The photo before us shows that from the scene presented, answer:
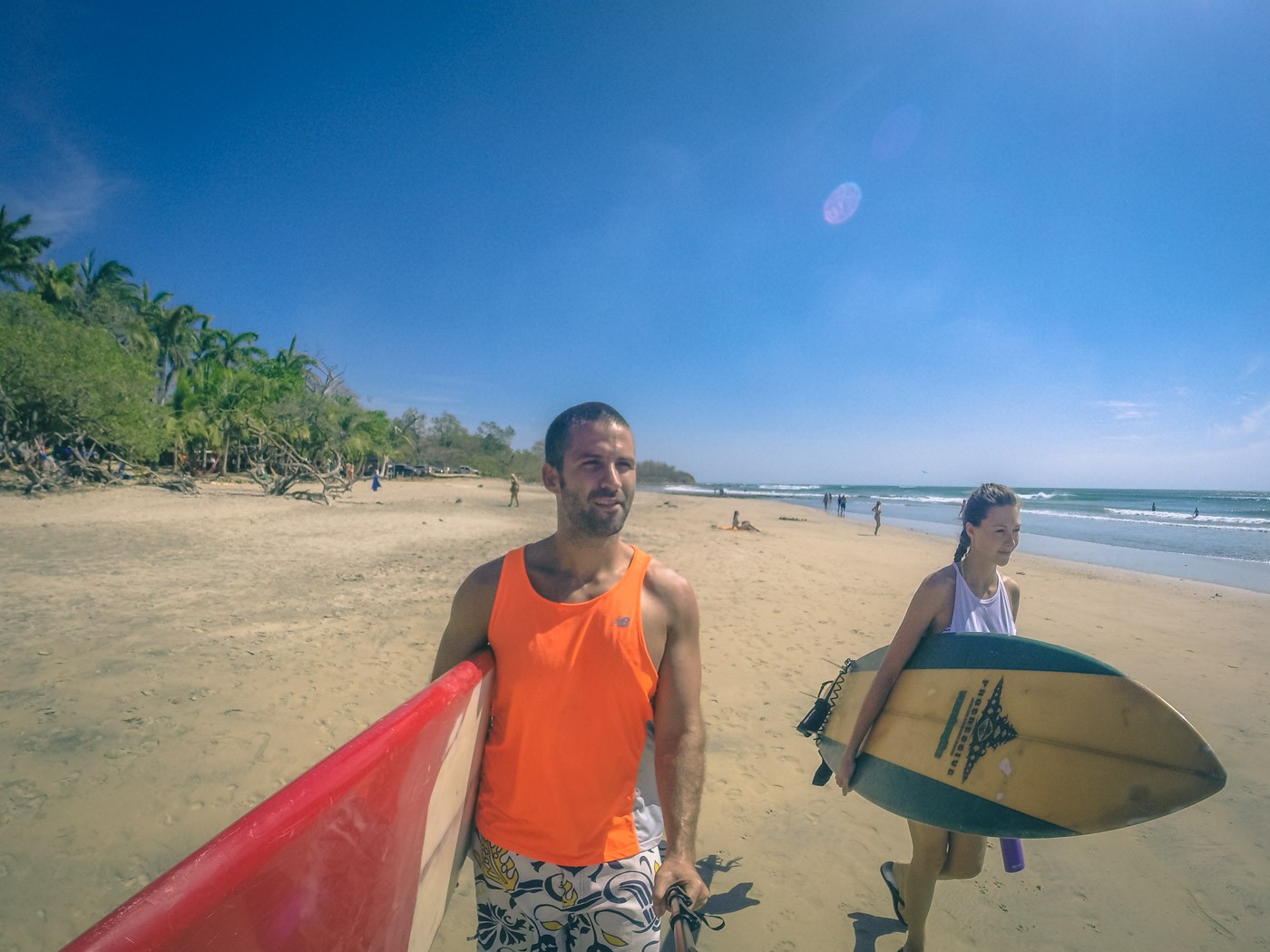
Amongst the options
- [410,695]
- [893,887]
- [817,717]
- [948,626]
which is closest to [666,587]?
[948,626]

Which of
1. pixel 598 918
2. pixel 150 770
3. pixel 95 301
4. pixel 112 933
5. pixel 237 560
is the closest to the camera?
pixel 112 933

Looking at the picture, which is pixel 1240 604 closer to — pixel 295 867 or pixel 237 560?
pixel 295 867

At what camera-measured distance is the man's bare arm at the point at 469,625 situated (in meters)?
1.72

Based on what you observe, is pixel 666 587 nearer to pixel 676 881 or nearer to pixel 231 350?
pixel 676 881

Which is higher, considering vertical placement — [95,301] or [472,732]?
[95,301]

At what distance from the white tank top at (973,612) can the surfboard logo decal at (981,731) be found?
0.26 meters

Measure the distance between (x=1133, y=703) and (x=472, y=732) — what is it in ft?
7.90

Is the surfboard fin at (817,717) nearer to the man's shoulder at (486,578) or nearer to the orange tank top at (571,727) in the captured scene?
the orange tank top at (571,727)

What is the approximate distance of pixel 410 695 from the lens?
4.97 m

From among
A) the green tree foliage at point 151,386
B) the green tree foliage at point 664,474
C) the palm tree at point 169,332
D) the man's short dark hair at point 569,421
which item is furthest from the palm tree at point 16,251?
the green tree foliage at point 664,474

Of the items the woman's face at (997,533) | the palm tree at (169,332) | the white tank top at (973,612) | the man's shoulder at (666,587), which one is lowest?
the white tank top at (973,612)

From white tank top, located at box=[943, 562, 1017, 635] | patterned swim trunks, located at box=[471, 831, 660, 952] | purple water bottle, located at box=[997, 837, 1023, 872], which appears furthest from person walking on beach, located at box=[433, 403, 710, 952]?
purple water bottle, located at box=[997, 837, 1023, 872]

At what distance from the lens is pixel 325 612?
674 centimetres

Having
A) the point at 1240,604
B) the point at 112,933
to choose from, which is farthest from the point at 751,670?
the point at 1240,604
